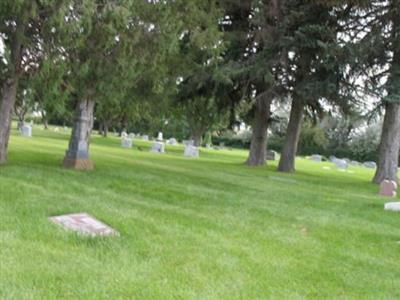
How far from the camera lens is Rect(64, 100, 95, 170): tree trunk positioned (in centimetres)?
1187

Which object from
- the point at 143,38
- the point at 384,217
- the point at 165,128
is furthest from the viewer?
the point at 165,128

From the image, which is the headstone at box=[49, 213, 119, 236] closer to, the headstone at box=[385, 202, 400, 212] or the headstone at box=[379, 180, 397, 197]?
the headstone at box=[385, 202, 400, 212]

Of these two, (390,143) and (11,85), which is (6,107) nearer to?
(11,85)

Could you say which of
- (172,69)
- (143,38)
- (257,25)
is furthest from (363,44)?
(143,38)

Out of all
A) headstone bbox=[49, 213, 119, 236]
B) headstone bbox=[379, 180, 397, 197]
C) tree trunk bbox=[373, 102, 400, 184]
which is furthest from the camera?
tree trunk bbox=[373, 102, 400, 184]

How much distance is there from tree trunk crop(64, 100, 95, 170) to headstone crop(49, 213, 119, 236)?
5870mm

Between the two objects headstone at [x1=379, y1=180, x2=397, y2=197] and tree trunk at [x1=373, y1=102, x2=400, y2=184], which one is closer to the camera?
headstone at [x1=379, y1=180, x2=397, y2=197]

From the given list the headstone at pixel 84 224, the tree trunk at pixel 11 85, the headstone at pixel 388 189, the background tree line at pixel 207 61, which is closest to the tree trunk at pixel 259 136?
the background tree line at pixel 207 61

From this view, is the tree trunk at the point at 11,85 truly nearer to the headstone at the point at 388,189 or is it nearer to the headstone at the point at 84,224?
the headstone at the point at 84,224

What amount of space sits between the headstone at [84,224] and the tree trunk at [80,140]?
19.3 feet

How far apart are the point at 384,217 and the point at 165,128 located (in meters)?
54.0

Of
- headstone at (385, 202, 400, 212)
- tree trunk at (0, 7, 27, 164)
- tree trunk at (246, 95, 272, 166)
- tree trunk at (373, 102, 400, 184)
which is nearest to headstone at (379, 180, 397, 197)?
headstone at (385, 202, 400, 212)

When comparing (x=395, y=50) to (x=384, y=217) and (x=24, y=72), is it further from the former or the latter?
(x=24, y=72)

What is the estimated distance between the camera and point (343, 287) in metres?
4.50
